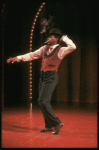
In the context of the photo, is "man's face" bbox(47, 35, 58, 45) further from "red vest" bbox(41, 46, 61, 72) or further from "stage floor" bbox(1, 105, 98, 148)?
"stage floor" bbox(1, 105, 98, 148)

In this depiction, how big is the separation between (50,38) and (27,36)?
344cm

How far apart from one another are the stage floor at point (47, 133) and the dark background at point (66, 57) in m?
1.52

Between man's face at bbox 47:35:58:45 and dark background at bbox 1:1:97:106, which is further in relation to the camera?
dark background at bbox 1:1:97:106

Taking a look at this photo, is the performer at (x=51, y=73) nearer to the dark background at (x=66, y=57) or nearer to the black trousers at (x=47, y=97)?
the black trousers at (x=47, y=97)

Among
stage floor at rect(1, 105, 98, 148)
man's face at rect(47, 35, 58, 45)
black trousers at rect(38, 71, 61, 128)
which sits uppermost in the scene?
man's face at rect(47, 35, 58, 45)

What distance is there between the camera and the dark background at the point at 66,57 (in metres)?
6.21

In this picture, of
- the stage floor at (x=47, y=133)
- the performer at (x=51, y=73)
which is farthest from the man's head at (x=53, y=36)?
the stage floor at (x=47, y=133)

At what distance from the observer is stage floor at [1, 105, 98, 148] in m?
2.66

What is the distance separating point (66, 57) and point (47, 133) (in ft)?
11.3

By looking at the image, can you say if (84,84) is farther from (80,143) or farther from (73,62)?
(80,143)

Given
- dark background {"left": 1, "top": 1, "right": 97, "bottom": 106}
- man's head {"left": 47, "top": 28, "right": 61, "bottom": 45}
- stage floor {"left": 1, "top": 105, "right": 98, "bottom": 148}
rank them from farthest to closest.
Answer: dark background {"left": 1, "top": 1, "right": 97, "bottom": 106}, man's head {"left": 47, "top": 28, "right": 61, "bottom": 45}, stage floor {"left": 1, "top": 105, "right": 98, "bottom": 148}

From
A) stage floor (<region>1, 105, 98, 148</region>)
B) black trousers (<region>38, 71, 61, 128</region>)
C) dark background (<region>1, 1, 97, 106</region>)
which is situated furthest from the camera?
dark background (<region>1, 1, 97, 106</region>)

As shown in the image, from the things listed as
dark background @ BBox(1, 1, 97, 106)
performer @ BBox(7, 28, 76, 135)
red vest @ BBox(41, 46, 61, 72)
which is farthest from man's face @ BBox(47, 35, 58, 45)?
dark background @ BBox(1, 1, 97, 106)

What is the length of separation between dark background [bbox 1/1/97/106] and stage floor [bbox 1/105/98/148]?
1.52 meters
